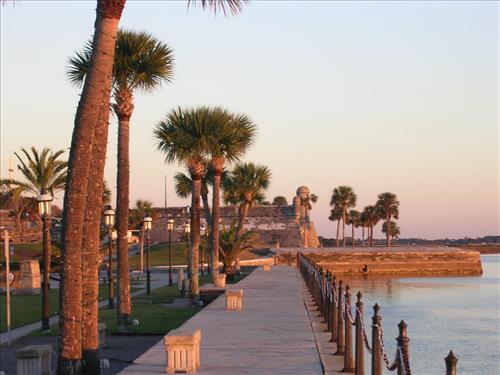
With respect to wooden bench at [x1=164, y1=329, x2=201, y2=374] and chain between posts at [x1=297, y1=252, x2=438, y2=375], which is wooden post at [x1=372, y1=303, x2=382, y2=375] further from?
wooden bench at [x1=164, y1=329, x2=201, y2=374]

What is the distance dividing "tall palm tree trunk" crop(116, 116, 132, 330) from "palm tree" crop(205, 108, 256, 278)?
10.6 metres

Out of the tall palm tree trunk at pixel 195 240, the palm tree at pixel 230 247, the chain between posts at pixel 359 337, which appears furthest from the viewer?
the palm tree at pixel 230 247

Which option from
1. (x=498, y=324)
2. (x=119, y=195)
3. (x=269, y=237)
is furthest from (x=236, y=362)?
(x=269, y=237)

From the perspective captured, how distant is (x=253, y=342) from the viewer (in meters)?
16.3

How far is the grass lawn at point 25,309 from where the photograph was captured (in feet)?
81.6

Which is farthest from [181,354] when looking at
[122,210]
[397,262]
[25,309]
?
[397,262]

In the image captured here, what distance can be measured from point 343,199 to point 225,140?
94.1 meters

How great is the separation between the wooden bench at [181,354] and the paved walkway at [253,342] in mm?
204

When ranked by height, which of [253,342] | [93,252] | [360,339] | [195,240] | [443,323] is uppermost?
[195,240]

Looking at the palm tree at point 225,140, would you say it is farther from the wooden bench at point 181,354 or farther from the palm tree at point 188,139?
the wooden bench at point 181,354

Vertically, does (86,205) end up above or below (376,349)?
above

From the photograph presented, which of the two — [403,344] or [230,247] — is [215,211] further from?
[403,344]

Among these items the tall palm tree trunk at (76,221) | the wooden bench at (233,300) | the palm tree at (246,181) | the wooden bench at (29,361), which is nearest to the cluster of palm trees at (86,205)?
the tall palm tree trunk at (76,221)

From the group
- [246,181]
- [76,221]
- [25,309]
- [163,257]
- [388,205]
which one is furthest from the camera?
[388,205]
